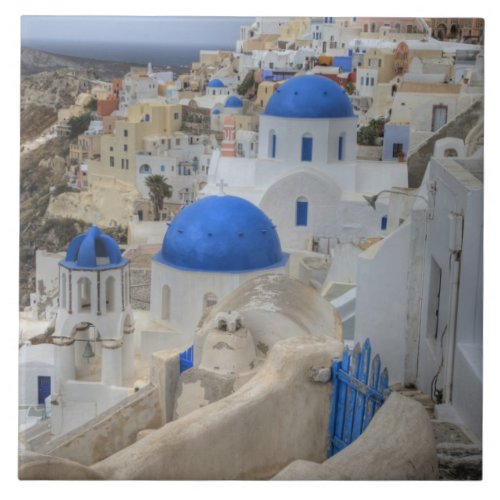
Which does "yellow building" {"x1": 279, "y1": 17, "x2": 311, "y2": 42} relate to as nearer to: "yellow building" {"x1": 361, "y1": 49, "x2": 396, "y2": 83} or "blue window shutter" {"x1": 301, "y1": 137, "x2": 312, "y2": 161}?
"yellow building" {"x1": 361, "y1": 49, "x2": 396, "y2": 83}

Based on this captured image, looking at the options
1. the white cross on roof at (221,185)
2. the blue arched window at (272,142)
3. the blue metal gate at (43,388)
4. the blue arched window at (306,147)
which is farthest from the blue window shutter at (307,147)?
the blue metal gate at (43,388)

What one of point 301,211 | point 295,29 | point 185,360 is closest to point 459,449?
point 185,360

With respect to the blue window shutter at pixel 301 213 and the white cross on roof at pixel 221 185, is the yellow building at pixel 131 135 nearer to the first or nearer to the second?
the white cross on roof at pixel 221 185

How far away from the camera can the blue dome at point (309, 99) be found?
341 inches

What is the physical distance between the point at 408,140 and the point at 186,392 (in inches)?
110

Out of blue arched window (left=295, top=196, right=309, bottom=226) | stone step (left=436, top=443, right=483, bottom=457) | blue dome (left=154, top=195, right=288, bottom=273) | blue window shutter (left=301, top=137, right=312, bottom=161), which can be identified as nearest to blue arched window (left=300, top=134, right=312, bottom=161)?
blue window shutter (left=301, top=137, right=312, bottom=161)

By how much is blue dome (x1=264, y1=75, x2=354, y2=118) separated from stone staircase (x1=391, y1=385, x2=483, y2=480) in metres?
3.11

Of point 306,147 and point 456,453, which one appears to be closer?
point 456,453

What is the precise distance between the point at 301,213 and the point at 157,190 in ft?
4.16

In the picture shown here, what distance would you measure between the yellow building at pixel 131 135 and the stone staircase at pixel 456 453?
3067 mm

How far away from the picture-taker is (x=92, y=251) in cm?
775

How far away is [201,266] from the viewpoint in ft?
28.0

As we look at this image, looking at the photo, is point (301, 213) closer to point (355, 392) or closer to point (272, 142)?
point (272, 142)
